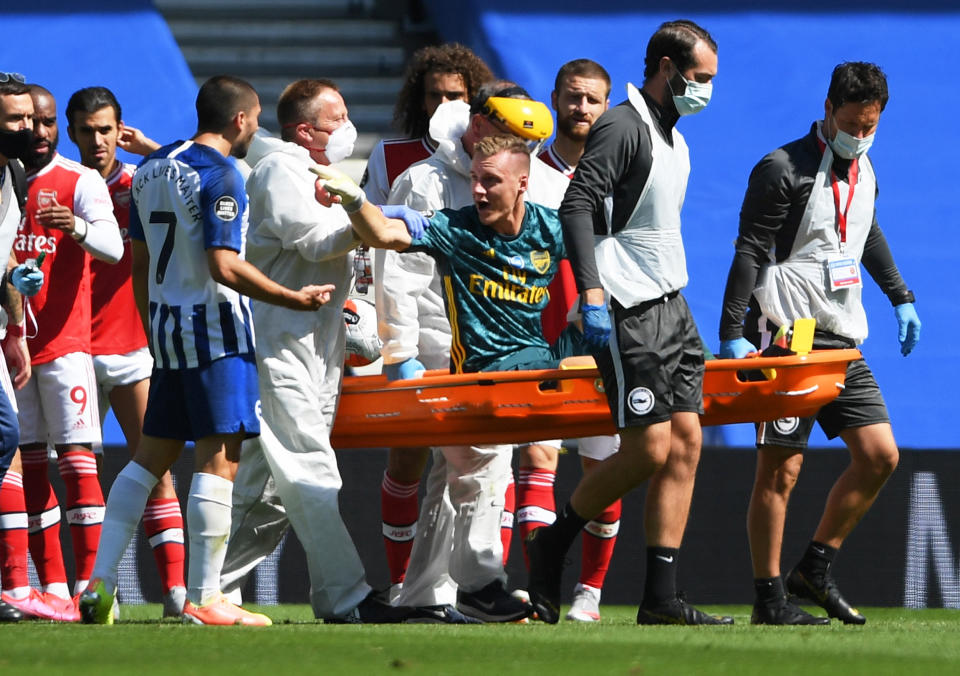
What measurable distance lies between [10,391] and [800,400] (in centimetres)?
267

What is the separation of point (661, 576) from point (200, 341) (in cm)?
170

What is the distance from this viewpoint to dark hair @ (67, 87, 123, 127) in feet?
22.9

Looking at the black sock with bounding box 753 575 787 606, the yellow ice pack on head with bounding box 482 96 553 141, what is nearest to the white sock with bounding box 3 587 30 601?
the yellow ice pack on head with bounding box 482 96 553 141

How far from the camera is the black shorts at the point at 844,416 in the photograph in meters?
6.47

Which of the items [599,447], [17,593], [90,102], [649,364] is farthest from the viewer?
[599,447]

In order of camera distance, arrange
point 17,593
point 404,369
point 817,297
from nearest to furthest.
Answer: point 404,369 → point 17,593 → point 817,297

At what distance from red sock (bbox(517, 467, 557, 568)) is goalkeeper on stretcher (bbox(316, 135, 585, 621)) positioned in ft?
2.03

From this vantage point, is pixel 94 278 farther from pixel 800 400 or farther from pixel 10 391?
pixel 800 400

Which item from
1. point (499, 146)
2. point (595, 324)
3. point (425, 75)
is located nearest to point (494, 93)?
point (499, 146)

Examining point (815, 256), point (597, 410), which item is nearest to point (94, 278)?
point (597, 410)

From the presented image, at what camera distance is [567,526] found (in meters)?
5.98

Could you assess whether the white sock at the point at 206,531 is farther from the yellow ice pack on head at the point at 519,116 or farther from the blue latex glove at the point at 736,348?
the blue latex glove at the point at 736,348

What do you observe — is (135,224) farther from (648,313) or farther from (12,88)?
(648,313)

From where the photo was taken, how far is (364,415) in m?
6.20
